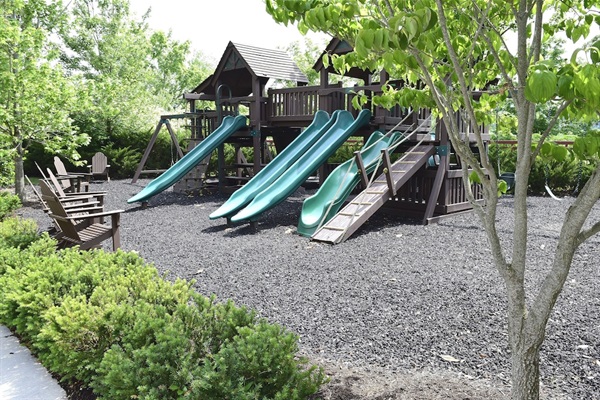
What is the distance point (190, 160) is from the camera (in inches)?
520

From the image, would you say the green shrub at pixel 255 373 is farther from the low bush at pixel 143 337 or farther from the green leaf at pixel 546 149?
the green leaf at pixel 546 149

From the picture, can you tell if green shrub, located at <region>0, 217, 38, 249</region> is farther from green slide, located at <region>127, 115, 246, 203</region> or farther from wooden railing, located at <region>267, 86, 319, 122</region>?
wooden railing, located at <region>267, 86, 319, 122</region>

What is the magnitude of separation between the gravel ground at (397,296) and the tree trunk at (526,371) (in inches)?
18.4

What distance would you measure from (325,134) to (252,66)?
451 cm

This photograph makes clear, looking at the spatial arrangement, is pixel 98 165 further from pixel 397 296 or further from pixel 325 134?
pixel 397 296

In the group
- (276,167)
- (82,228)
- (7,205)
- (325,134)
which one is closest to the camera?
(82,228)

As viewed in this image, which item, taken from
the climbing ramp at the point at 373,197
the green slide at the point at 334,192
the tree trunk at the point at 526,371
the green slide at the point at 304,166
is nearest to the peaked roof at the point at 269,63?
the green slide at the point at 304,166

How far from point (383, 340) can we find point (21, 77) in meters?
11.2

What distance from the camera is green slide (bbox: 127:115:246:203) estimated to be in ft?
40.4

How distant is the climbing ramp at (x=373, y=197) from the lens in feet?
25.7

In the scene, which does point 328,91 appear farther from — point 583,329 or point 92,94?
point 583,329

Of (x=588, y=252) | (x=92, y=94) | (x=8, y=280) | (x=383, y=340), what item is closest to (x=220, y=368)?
(x=383, y=340)

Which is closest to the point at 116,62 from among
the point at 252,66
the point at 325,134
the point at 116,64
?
the point at 116,64

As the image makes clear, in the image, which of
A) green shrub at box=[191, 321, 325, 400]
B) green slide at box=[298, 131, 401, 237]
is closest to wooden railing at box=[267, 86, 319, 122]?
green slide at box=[298, 131, 401, 237]
